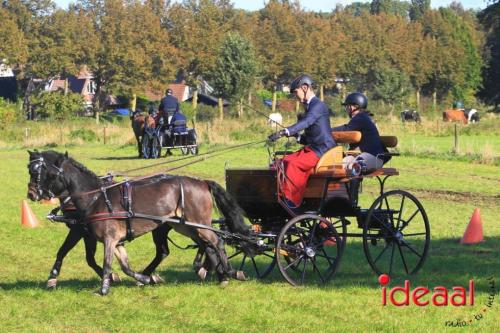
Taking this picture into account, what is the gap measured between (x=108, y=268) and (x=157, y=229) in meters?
1.21

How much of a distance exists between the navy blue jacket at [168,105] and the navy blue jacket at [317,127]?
1832 centimetres

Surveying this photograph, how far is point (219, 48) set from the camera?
6231cm

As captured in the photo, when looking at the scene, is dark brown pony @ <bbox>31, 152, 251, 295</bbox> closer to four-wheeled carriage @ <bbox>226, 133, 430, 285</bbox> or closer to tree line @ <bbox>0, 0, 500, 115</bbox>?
four-wheeled carriage @ <bbox>226, 133, 430, 285</bbox>

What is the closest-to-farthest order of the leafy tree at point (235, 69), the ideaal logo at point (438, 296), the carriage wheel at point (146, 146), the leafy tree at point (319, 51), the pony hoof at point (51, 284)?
the ideaal logo at point (438, 296), the pony hoof at point (51, 284), the carriage wheel at point (146, 146), the leafy tree at point (235, 69), the leafy tree at point (319, 51)

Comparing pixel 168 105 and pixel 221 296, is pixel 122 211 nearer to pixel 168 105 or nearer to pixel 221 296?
pixel 221 296

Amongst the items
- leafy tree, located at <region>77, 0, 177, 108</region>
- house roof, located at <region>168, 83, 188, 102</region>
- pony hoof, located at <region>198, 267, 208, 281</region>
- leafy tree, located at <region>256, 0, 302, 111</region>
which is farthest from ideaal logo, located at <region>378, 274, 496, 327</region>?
house roof, located at <region>168, 83, 188, 102</region>

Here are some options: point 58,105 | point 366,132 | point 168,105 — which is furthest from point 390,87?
point 366,132

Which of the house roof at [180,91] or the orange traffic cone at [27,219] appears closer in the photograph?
the orange traffic cone at [27,219]

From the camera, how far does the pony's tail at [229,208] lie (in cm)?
1010

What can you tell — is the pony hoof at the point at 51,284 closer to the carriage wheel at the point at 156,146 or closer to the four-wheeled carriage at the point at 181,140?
the carriage wheel at the point at 156,146

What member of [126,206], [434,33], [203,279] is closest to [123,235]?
[126,206]

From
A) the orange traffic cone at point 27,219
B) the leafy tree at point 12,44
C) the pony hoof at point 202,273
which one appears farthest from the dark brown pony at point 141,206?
the leafy tree at point 12,44

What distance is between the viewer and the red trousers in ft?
33.6

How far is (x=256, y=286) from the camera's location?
9.84 metres
